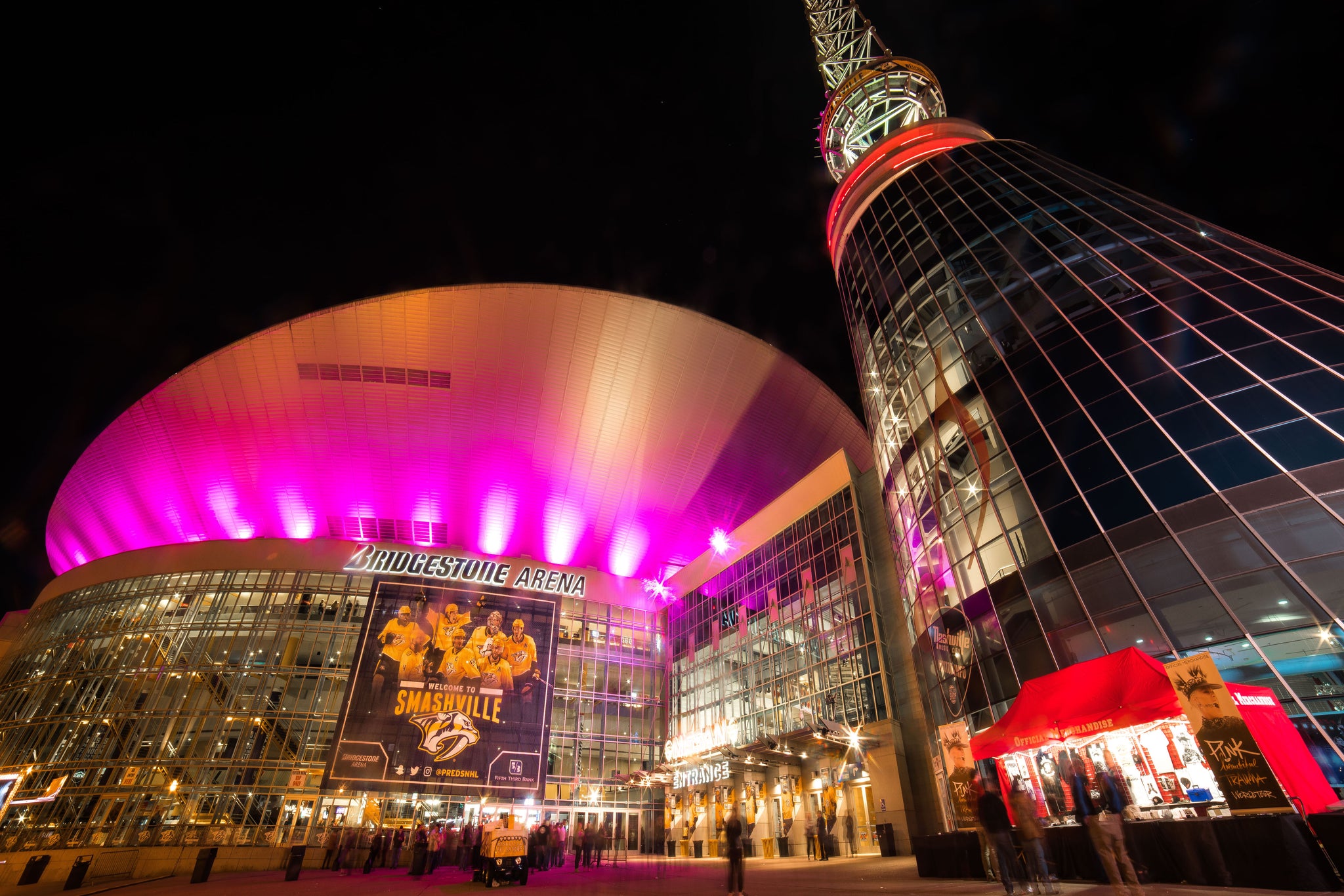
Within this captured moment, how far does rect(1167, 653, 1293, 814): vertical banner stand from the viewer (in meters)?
8.23

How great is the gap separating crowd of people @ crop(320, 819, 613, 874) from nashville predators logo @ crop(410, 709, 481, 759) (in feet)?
10.7

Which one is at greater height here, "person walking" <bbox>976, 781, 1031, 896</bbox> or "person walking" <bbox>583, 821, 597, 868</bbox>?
"person walking" <bbox>976, 781, 1031, 896</bbox>

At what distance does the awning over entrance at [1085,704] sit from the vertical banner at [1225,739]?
32 centimetres

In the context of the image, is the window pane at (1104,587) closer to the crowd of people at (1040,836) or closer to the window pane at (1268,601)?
the window pane at (1268,601)

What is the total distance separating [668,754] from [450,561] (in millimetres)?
17629

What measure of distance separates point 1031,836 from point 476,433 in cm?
3254

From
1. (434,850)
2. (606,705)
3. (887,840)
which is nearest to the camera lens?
(887,840)

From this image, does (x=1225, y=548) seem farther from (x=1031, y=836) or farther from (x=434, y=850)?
(x=434, y=850)

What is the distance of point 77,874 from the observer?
52.7ft

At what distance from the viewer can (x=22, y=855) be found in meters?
17.9

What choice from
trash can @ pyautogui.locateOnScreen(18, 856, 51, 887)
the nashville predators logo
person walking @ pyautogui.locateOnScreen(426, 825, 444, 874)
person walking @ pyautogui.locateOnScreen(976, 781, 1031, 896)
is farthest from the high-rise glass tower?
trash can @ pyautogui.locateOnScreen(18, 856, 51, 887)

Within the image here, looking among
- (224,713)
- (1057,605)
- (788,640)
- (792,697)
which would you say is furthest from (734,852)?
(224,713)

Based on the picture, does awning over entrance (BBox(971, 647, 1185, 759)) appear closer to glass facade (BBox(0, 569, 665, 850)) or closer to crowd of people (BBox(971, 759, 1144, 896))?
crowd of people (BBox(971, 759, 1144, 896))

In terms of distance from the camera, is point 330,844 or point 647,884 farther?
point 330,844
